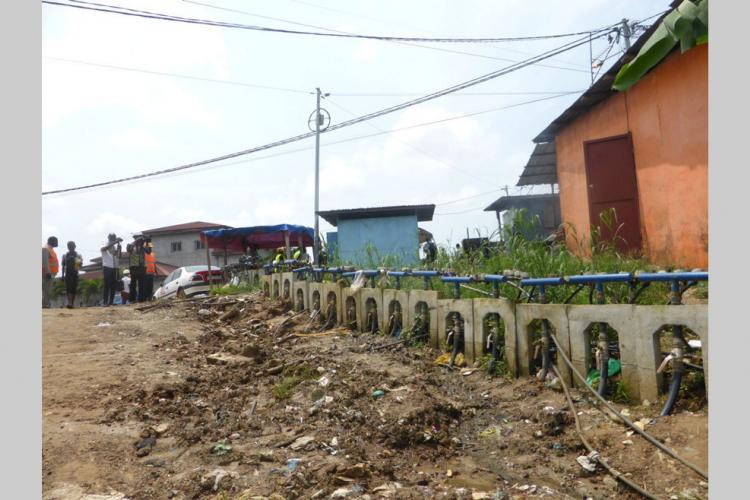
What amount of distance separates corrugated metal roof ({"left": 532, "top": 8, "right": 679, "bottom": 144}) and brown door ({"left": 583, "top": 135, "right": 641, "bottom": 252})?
2.74ft

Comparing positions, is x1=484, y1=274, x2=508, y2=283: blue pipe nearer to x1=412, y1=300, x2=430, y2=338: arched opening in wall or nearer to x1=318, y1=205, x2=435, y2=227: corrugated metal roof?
x1=412, y1=300, x2=430, y2=338: arched opening in wall

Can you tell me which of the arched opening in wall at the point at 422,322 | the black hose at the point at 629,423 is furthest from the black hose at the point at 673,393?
the arched opening in wall at the point at 422,322

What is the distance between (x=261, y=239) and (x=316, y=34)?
11423 mm

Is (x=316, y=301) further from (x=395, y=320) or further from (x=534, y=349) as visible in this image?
(x=534, y=349)

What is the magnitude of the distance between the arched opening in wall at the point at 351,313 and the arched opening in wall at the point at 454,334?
2083 millimetres

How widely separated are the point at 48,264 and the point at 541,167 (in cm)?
1296

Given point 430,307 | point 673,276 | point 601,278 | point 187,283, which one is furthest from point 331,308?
point 187,283

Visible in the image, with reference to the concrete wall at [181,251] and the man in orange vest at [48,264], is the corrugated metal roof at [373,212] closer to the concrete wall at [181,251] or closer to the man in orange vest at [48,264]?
the man in orange vest at [48,264]

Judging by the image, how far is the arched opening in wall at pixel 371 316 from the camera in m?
7.21

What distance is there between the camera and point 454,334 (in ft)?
18.8

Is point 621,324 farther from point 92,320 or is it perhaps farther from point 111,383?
point 92,320

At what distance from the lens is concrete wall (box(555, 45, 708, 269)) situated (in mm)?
6980

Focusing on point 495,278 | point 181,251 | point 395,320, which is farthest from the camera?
point 181,251

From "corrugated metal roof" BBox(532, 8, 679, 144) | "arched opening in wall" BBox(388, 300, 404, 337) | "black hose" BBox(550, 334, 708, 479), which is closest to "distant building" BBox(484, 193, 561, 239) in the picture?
"corrugated metal roof" BBox(532, 8, 679, 144)
